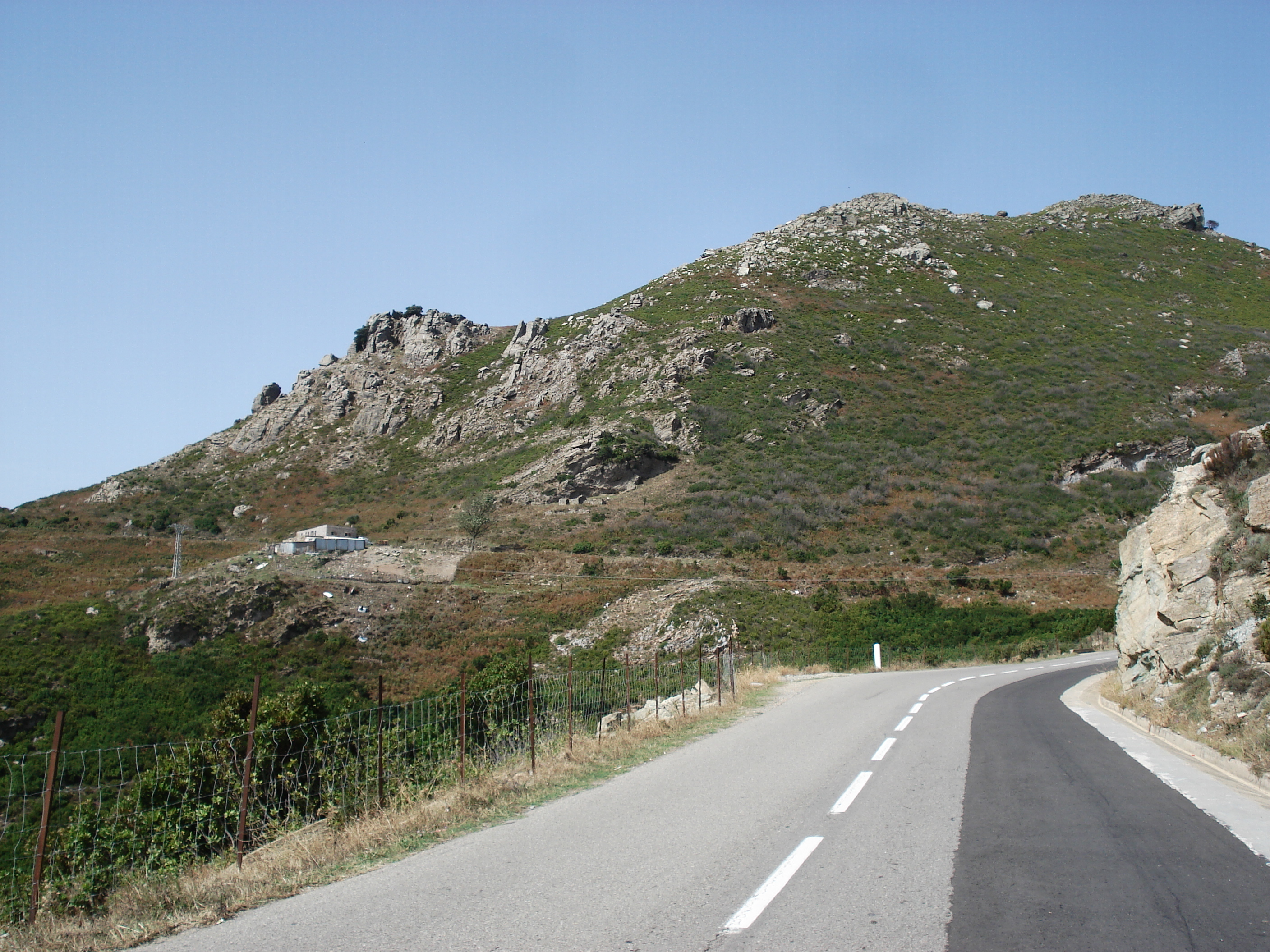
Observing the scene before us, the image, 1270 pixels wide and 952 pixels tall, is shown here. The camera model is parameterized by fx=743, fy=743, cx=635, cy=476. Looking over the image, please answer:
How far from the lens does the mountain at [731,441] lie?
4341 cm

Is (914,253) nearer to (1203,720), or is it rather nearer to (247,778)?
(1203,720)

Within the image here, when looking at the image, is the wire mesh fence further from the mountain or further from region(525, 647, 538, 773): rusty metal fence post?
the mountain

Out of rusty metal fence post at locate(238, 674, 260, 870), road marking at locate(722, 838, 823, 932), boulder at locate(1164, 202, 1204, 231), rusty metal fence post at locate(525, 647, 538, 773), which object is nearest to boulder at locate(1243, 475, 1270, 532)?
road marking at locate(722, 838, 823, 932)

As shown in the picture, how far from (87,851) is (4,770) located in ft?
41.7

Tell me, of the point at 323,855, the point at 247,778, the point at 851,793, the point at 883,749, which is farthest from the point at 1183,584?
the point at 247,778

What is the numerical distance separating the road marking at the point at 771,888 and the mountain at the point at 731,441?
29165 millimetres

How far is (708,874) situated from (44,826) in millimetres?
4499

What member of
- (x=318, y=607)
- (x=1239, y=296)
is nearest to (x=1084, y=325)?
(x=1239, y=296)

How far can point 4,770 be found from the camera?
2236 centimetres

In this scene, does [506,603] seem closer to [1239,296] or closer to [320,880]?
[320,880]

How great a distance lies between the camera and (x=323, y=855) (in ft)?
20.5

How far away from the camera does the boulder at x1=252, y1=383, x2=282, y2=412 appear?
98562 mm

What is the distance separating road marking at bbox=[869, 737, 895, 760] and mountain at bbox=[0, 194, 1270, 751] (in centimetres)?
2515

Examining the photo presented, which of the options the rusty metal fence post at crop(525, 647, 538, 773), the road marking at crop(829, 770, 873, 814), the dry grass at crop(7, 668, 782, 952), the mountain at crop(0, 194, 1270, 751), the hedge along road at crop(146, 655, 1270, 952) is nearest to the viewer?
the hedge along road at crop(146, 655, 1270, 952)
